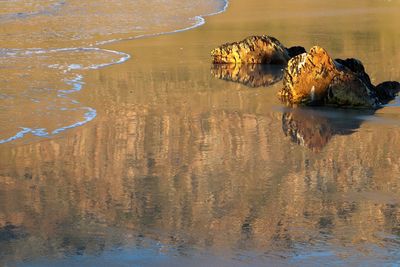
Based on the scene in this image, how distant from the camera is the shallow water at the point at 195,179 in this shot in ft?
18.9

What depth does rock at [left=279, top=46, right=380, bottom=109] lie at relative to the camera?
10875 mm

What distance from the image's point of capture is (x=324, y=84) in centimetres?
1126

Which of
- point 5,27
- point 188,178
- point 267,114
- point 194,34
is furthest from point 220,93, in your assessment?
point 5,27

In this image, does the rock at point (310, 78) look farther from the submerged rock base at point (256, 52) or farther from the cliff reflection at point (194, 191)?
the submerged rock base at point (256, 52)

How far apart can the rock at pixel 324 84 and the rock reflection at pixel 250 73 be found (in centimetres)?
157

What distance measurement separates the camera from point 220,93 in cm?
1209

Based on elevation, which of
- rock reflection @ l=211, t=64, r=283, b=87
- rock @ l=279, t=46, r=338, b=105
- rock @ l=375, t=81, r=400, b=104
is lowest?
rock reflection @ l=211, t=64, r=283, b=87

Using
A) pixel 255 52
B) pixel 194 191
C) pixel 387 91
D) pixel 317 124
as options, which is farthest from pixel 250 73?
pixel 194 191

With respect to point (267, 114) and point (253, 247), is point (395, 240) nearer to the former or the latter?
point (253, 247)

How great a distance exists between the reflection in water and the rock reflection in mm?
2462

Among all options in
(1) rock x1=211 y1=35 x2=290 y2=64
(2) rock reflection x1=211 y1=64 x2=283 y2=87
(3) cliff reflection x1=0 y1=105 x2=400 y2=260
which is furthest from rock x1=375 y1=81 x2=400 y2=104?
(1) rock x1=211 y1=35 x2=290 y2=64

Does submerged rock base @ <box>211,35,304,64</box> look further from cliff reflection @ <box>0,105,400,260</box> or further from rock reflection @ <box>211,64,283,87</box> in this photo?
cliff reflection @ <box>0,105,400,260</box>

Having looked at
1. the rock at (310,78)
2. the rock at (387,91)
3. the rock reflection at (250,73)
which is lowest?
the rock reflection at (250,73)

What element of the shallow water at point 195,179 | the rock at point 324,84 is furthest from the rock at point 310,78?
the shallow water at point 195,179
